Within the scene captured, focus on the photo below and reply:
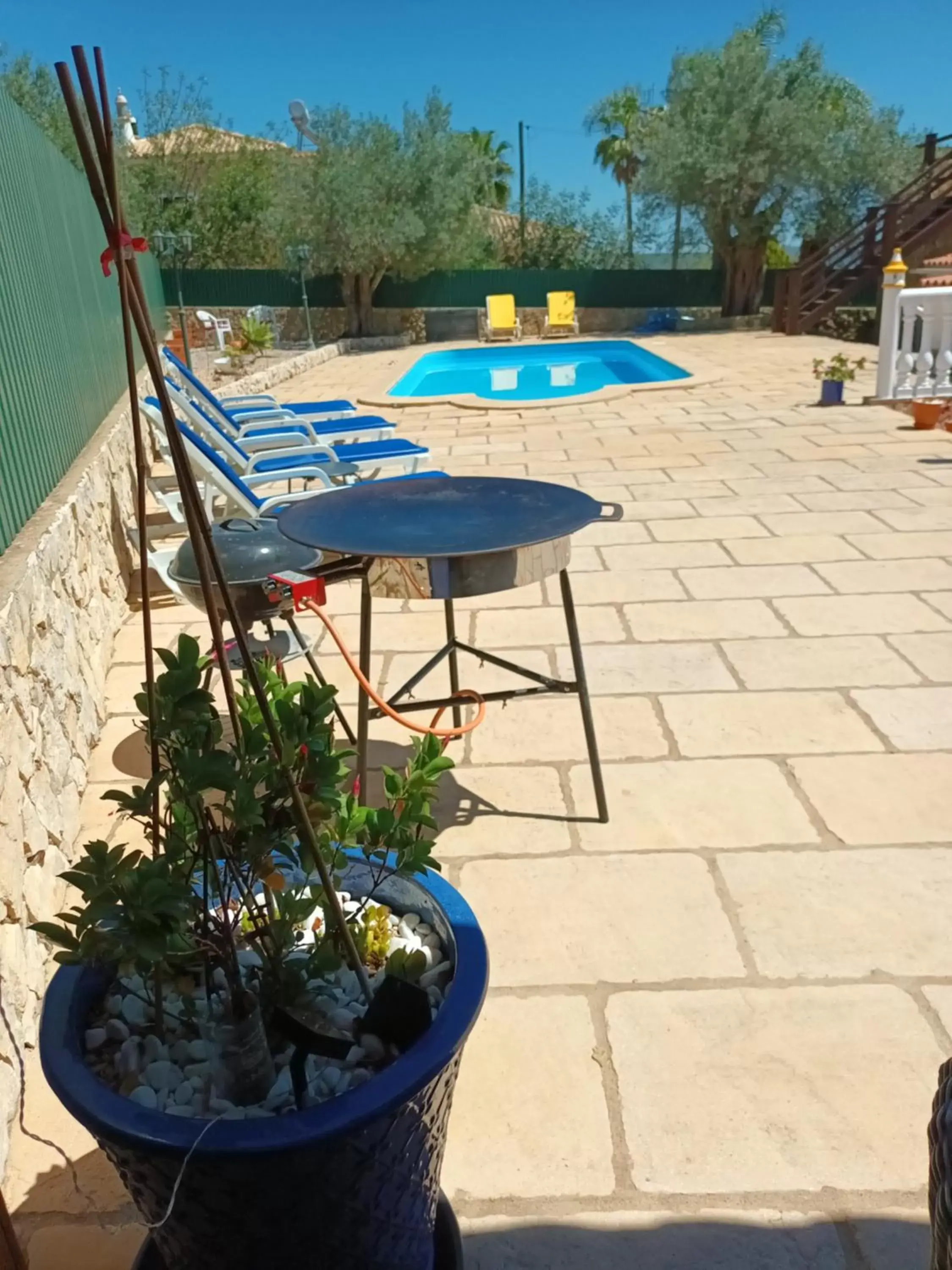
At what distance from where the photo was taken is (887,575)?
4098mm

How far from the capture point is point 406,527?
2041 millimetres

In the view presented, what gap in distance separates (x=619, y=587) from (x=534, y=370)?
12.7 metres

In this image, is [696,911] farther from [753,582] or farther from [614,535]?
[614,535]

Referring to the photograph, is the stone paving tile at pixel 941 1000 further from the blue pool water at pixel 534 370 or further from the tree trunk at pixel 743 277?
the tree trunk at pixel 743 277

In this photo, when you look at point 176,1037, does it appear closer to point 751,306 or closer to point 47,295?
point 47,295

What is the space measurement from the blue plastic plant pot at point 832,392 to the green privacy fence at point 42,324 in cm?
614

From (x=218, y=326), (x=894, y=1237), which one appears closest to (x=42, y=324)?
(x=894, y=1237)

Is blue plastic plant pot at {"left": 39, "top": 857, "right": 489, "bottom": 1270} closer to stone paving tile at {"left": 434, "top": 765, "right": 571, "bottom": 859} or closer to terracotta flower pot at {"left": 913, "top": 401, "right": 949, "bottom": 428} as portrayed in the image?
stone paving tile at {"left": 434, "top": 765, "right": 571, "bottom": 859}

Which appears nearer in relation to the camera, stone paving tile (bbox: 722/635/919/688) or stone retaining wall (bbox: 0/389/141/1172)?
stone retaining wall (bbox: 0/389/141/1172)

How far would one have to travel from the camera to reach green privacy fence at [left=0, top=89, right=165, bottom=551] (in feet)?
9.06

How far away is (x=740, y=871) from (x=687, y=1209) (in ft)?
2.90

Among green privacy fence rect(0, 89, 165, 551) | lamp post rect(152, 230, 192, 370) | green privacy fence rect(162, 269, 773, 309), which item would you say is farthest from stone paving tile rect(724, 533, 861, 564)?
green privacy fence rect(162, 269, 773, 309)

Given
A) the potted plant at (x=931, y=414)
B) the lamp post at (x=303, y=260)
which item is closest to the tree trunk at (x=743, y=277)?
the lamp post at (x=303, y=260)

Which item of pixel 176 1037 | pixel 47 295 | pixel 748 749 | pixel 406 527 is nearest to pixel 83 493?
pixel 47 295
